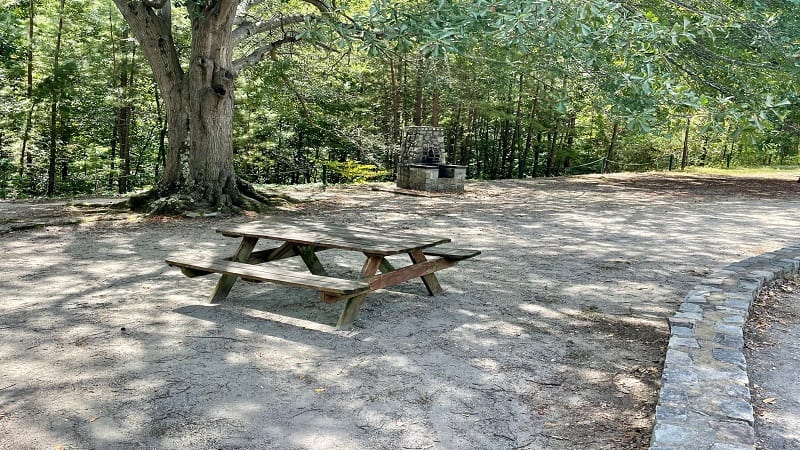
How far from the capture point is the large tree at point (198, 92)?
9.08m

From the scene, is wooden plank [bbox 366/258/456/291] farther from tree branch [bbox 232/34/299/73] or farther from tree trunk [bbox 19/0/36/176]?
tree trunk [bbox 19/0/36/176]

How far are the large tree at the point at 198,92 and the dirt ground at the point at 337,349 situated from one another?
197 cm

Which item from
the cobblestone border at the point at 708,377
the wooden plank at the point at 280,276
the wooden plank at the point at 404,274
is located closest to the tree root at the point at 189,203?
the wooden plank at the point at 280,276

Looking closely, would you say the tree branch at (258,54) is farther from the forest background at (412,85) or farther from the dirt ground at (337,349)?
the dirt ground at (337,349)

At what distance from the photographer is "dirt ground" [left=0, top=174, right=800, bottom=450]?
105 inches

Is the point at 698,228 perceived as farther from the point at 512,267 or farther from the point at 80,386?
the point at 80,386

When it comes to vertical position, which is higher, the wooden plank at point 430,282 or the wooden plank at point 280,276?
the wooden plank at point 280,276

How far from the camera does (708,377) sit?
2861mm

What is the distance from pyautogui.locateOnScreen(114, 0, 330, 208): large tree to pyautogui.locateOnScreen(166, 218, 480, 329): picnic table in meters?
4.54

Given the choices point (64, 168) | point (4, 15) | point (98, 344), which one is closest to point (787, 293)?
point (98, 344)

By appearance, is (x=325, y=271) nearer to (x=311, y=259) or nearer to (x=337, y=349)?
(x=311, y=259)

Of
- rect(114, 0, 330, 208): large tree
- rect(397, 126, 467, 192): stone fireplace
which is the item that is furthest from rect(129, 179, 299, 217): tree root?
rect(397, 126, 467, 192): stone fireplace

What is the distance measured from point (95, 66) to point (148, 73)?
1.30 m

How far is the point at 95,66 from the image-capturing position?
48.7ft
